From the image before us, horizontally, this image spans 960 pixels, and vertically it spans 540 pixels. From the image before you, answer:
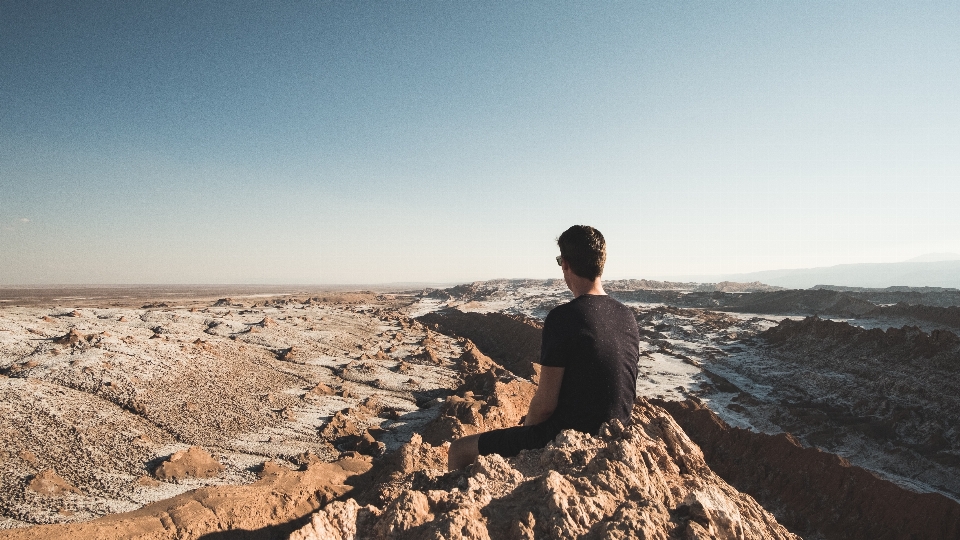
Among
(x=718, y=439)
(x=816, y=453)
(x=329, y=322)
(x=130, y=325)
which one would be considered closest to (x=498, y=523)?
(x=816, y=453)

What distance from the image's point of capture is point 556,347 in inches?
100

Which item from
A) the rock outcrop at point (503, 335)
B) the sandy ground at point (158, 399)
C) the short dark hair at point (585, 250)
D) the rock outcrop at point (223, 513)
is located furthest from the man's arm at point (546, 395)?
the rock outcrop at point (503, 335)

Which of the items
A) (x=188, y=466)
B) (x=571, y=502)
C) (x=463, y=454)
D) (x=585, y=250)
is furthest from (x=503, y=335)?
(x=571, y=502)

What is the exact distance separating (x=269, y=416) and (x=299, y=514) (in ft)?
13.6

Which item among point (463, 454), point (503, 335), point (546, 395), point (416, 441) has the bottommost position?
point (503, 335)

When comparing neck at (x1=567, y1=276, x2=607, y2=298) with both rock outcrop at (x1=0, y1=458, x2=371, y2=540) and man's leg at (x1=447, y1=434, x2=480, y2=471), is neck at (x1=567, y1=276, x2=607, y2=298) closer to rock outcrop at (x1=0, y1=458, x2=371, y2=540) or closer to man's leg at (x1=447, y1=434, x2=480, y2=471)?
man's leg at (x1=447, y1=434, x2=480, y2=471)

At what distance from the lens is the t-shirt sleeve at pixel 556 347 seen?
8.31ft

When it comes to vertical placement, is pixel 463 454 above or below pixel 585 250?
below

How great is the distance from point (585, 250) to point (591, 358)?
0.66m

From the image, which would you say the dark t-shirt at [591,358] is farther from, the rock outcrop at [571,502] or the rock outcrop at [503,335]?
the rock outcrop at [503,335]

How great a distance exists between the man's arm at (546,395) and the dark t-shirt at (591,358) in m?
0.04

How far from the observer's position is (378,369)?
1389 centimetres

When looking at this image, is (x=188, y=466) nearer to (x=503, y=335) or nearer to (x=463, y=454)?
(x=463, y=454)

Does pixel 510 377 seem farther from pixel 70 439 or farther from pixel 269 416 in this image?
pixel 70 439
